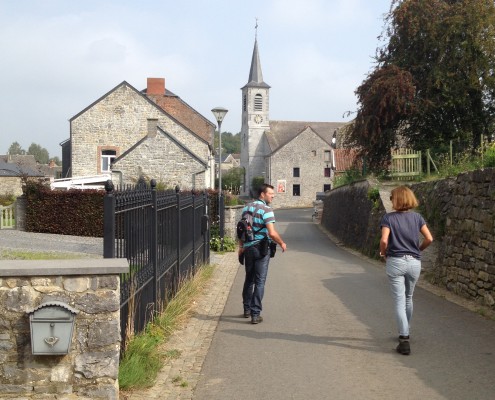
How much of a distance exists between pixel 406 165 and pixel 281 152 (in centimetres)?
5258

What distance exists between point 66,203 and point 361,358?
2134cm

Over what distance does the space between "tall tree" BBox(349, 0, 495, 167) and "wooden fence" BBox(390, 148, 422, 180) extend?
2.99 ft

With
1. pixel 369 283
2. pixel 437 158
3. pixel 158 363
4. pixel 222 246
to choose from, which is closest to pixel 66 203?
pixel 222 246

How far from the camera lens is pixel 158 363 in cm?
593

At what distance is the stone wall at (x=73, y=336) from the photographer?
476 cm

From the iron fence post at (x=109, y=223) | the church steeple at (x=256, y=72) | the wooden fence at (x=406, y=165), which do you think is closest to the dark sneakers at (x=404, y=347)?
the iron fence post at (x=109, y=223)

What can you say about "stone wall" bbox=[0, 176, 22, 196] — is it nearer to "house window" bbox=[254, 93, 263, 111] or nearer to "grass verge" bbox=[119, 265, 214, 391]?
"house window" bbox=[254, 93, 263, 111]

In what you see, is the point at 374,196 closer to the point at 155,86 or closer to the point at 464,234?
the point at 464,234

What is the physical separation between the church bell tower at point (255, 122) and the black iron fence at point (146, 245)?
2879 inches

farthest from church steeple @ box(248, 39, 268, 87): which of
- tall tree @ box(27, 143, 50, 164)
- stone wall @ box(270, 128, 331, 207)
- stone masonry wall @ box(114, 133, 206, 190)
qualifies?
tall tree @ box(27, 143, 50, 164)

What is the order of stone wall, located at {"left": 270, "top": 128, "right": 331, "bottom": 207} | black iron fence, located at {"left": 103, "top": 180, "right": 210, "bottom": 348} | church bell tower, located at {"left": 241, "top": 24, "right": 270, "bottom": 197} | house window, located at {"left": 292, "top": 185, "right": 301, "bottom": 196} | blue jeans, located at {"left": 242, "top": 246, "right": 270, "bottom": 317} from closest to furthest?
1. black iron fence, located at {"left": 103, "top": 180, "right": 210, "bottom": 348}
2. blue jeans, located at {"left": 242, "top": 246, "right": 270, "bottom": 317}
3. stone wall, located at {"left": 270, "top": 128, "right": 331, "bottom": 207}
4. house window, located at {"left": 292, "top": 185, "right": 301, "bottom": 196}
5. church bell tower, located at {"left": 241, "top": 24, "right": 270, "bottom": 197}

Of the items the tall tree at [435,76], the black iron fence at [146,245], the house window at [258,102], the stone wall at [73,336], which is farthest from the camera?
the house window at [258,102]

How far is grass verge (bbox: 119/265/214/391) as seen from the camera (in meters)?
5.38

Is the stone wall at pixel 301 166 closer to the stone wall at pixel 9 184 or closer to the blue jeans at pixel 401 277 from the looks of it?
the stone wall at pixel 9 184
